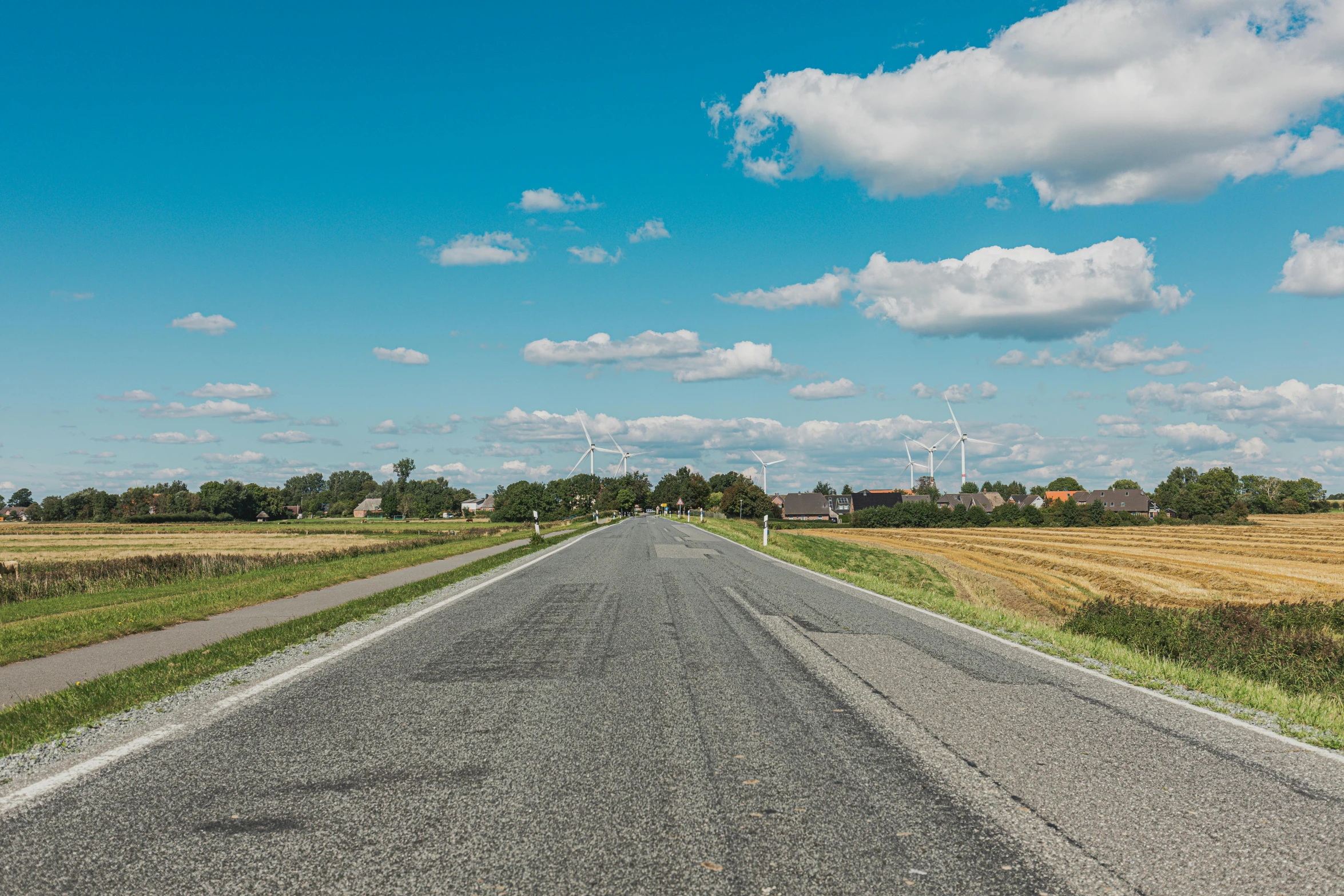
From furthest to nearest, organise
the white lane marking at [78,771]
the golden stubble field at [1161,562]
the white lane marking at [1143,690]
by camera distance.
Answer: the golden stubble field at [1161,562] → the white lane marking at [1143,690] → the white lane marking at [78,771]

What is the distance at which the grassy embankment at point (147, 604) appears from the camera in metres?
10.2

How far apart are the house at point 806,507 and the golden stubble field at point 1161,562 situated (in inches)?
3158

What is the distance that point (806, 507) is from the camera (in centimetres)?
14988

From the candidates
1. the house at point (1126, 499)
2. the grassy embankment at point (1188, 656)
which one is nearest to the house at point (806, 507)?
the house at point (1126, 499)

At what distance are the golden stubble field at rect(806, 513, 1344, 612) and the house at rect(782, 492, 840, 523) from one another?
263ft

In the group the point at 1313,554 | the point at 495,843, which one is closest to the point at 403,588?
the point at 495,843

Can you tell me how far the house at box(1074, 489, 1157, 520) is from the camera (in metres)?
133

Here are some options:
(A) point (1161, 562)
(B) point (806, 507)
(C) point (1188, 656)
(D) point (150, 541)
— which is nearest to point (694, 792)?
(C) point (1188, 656)

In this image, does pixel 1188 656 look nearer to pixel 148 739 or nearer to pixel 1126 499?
pixel 148 739

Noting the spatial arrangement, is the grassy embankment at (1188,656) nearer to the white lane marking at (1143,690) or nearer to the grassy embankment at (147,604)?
the white lane marking at (1143,690)

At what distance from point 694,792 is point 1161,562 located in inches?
1474

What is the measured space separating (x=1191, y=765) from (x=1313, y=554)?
144 feet

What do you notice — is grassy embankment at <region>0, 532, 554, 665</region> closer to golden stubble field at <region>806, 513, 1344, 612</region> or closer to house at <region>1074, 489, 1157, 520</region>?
golden stubble field at <region>806, 513, 1344, 612</region>

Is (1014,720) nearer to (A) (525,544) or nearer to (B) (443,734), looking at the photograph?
(B) (443,734)
